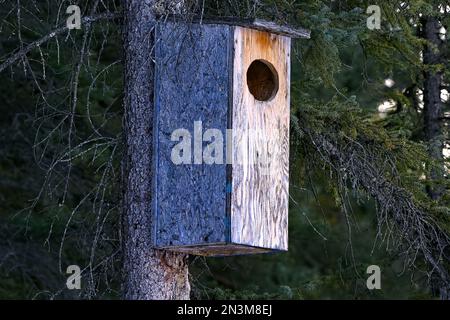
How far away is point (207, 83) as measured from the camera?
815 centimetres

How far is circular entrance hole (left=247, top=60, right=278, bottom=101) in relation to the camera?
8602 millimetres

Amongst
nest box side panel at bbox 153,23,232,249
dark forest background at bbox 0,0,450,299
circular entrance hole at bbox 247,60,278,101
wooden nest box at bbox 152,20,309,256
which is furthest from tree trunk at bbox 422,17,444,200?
nest box side panel at bbox 153,23,232,249

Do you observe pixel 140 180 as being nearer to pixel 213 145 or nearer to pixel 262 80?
pixel 213 145

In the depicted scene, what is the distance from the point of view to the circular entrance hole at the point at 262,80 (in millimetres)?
8602

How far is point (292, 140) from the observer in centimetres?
949

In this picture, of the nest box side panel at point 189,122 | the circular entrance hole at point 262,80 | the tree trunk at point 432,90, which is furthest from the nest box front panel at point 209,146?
the tree trunk at point 432,90

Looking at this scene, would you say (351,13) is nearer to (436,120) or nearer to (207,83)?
(207,83)

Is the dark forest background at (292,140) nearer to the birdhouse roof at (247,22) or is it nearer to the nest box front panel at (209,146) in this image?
the birdhouse roof at (247,22)

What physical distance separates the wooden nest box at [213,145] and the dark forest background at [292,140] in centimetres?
27

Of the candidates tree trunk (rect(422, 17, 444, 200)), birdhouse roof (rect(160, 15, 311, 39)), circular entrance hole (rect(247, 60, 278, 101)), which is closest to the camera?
birdhouse roof (rect(160, 15, 311, 39))

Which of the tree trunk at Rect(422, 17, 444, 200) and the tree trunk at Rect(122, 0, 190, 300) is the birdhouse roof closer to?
the tree trunk at Rect(122, 0, 190, 300)

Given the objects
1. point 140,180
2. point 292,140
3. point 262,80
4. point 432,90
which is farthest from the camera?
point 432,90

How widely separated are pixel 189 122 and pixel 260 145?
0.47 m

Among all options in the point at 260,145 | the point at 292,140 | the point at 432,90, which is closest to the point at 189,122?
the point at 260,145
